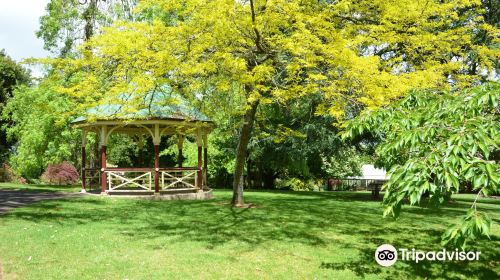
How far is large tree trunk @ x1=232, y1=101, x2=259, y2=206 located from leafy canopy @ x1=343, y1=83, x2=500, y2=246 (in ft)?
25.7

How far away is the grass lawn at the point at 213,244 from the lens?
6754 millimetres

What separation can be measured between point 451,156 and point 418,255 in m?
5.02

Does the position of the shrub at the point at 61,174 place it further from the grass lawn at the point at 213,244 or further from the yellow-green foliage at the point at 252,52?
the yellow-green foliage at the point at 252,52

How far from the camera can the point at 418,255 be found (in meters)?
8.04

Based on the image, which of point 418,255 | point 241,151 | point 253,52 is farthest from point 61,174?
point 418,255

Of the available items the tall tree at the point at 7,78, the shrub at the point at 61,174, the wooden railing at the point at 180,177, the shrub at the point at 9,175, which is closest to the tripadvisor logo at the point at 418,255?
the wooden railing at the point at 180,177

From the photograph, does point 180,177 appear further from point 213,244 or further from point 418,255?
point 418,255

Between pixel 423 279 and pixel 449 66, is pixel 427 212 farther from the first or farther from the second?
pixel 423 279

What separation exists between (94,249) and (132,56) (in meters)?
4.03

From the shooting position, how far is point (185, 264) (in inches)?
278

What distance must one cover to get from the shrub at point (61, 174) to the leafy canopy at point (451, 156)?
25693mm

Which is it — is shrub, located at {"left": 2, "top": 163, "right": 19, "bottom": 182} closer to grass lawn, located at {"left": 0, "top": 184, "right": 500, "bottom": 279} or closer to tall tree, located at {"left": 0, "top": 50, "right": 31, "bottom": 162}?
tall tree, located at {"left": 0, "top": 50, "right": 31, "bottom": 162}

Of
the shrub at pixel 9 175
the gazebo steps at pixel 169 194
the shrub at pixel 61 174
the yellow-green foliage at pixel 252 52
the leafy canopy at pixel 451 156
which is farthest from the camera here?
the shrub at pixel 9 175

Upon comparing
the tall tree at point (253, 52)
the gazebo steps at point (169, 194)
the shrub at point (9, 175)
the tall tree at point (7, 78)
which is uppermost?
the tall tree at point (7, 78)
